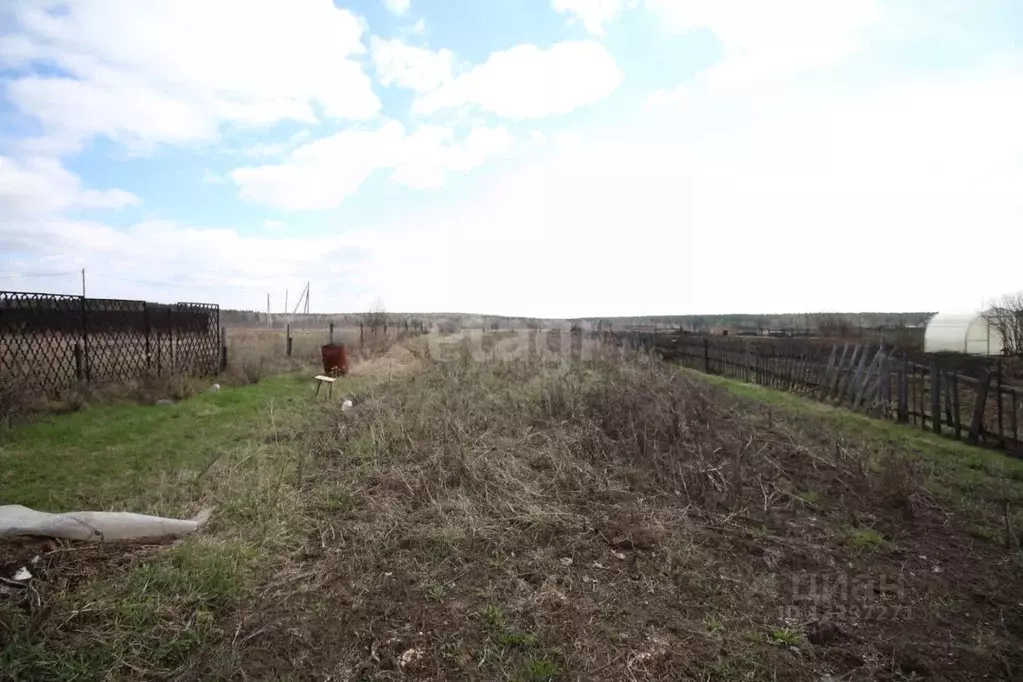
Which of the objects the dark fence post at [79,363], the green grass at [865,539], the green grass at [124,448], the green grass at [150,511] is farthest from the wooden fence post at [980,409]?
the dark fence post at [79,363]

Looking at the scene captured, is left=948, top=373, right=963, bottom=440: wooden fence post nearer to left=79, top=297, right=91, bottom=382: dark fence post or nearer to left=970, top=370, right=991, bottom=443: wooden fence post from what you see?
left=970, top=370, right=991, bottom=443: wooden fence post

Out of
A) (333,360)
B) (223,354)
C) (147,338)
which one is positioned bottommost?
(333,360)

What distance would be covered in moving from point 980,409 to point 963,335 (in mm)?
14801

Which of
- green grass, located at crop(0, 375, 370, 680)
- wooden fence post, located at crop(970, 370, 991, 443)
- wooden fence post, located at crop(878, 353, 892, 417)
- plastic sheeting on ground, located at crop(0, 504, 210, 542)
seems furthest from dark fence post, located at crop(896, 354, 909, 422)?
plastic sheeting on ground, located at crop(0, 504, 210, 542)

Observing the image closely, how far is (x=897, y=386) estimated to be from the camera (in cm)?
880

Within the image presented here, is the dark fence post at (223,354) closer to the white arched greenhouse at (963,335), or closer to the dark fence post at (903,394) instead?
the dark fence post at (903,394)

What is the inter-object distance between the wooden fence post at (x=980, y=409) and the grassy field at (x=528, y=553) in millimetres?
349

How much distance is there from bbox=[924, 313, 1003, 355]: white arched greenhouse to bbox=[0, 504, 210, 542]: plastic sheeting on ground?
21.8 metres

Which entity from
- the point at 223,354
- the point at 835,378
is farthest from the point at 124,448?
the point at 835,378

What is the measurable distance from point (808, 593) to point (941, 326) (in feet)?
69.8

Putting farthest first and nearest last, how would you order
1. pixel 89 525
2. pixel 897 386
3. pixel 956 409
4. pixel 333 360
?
pixel 333 360, pixel 897 386, pixel 956 409, pixel 89 525

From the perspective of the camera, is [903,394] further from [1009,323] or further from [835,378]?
[1009,323]

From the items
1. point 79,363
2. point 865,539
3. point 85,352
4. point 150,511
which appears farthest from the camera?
point 85,352

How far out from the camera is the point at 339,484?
193 inches
